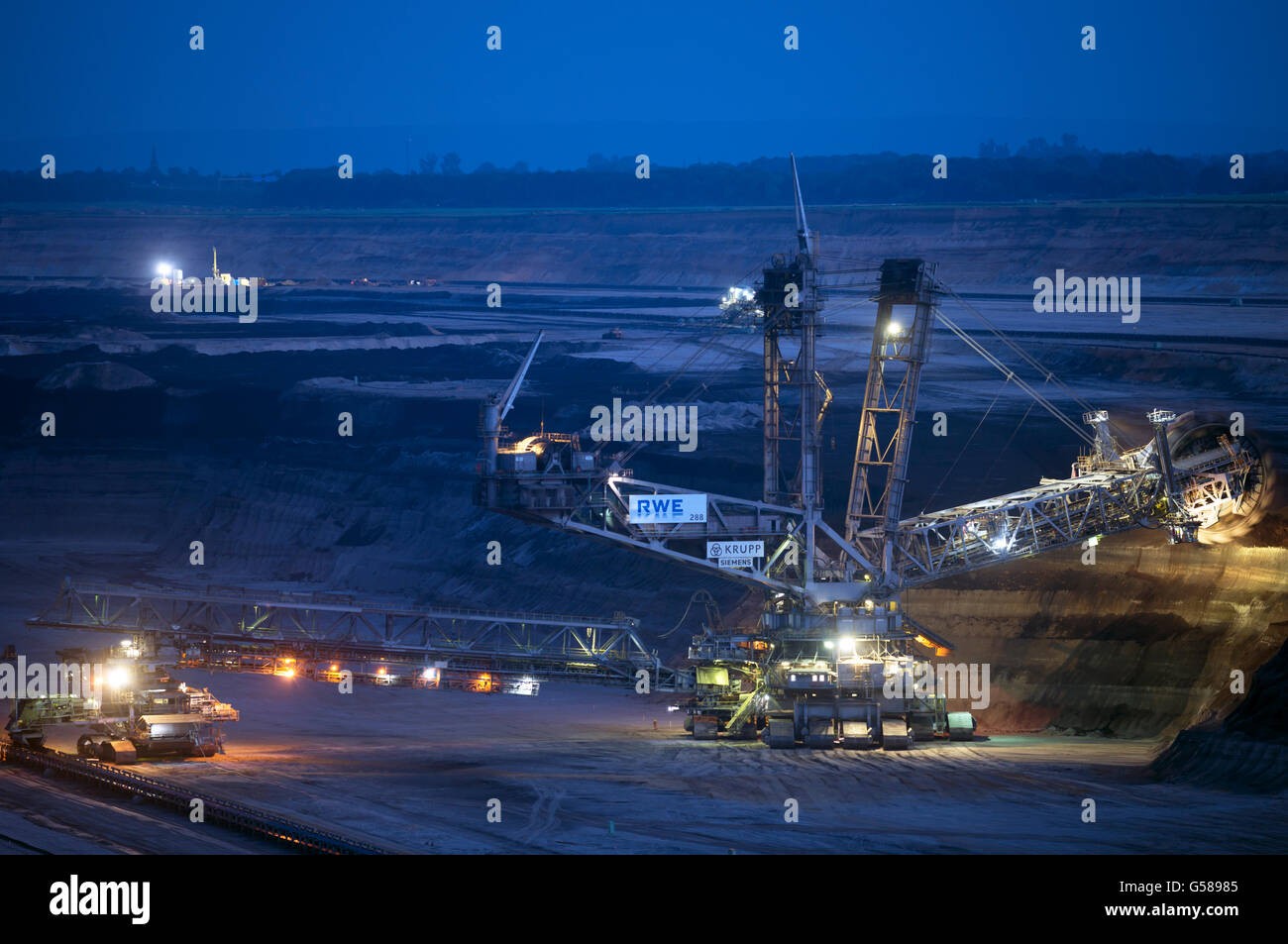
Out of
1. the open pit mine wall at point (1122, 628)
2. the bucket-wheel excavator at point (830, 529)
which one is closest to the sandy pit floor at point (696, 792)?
the bucket-wheel excavator at point (830, 529)

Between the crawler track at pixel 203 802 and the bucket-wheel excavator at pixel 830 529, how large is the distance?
14047mm

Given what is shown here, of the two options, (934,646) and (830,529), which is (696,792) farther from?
(934,646)

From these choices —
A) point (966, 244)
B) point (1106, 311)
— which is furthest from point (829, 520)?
point (966, 244)

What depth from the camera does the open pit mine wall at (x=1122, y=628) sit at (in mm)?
55344

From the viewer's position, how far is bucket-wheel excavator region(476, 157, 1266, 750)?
5447 centimetres

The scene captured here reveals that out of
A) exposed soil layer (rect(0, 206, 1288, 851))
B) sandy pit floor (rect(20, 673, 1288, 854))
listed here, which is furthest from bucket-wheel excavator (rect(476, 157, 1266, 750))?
exposed soil layer (rect(0, 206, 1288, 851))

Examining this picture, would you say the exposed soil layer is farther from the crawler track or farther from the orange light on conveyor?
the orange light on conveyor

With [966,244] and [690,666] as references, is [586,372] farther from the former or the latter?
[690,666]

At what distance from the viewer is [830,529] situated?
58219 millimetres

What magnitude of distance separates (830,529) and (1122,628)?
11147 millimetres

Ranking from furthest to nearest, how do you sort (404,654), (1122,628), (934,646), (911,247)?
(911,247)
(934,646)
(1122,628)
(404,654)

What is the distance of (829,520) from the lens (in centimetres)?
7725

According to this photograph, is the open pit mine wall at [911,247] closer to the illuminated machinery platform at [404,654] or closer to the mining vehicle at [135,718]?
the illuminated machinery platform at [404,654]

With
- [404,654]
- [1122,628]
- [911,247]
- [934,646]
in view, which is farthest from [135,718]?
[911,247]
